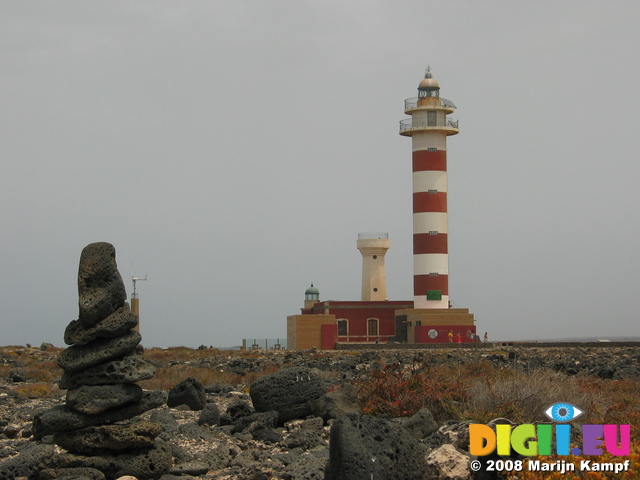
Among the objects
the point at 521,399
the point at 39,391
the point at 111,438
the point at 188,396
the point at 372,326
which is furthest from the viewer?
the point at 372,326

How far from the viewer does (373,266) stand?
2213 inches

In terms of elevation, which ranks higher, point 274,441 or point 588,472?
point 588,472

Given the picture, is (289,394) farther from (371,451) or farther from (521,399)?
(371,451)

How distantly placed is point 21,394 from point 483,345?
98.8ft

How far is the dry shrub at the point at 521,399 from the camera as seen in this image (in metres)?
10.6

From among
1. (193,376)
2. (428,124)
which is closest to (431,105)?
(428,124)

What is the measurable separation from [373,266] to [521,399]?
1781 inches

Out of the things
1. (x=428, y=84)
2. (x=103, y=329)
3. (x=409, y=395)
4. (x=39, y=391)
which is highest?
(x=428, y=84)

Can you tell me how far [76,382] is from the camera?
1000 cm

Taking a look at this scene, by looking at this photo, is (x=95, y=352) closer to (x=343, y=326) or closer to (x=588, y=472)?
(x=588, y=472)

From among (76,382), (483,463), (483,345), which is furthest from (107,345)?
(483,345)

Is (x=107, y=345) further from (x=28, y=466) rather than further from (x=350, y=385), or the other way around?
(x=350, y=385)

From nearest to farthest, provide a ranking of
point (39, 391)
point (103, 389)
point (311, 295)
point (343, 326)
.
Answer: point (103, 389)
point (39, 391)
point (343, 326)
point (311, 295)
